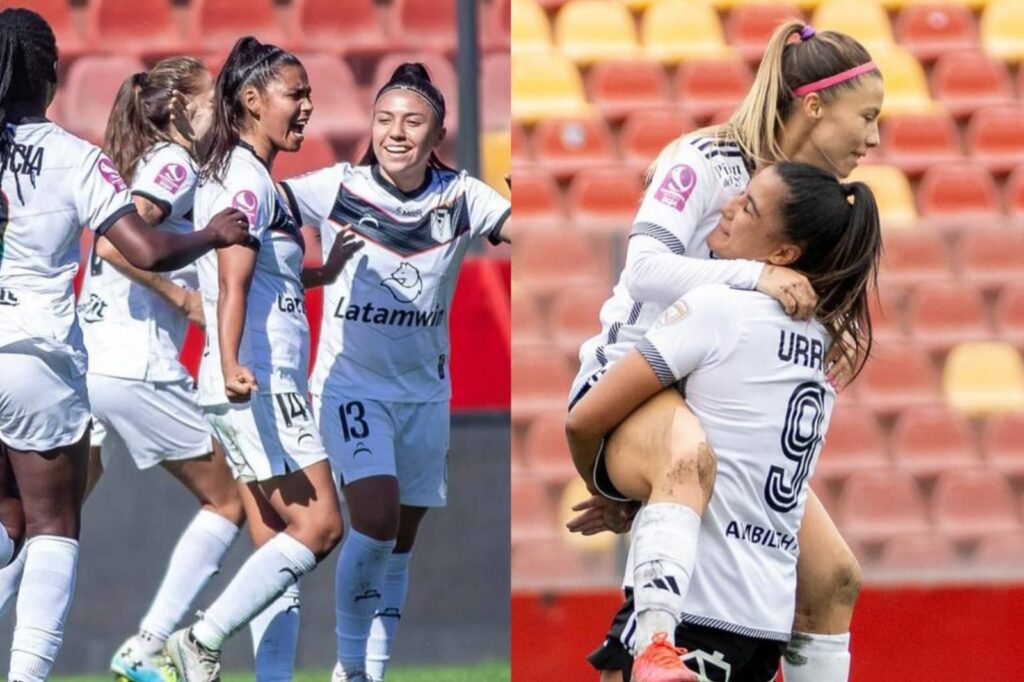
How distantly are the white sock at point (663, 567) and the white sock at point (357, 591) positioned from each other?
1.50 meters

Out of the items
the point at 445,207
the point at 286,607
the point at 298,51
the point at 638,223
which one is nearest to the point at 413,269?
the point at 445,207

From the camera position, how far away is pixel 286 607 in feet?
12.4

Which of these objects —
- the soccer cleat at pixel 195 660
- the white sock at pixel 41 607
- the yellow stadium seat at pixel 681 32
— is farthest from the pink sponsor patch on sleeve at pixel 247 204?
the yellow stadium seat at pixel 681 32

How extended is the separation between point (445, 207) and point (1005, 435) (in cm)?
205

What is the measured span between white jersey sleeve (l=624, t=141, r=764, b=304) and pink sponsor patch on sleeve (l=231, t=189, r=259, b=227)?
109 cm

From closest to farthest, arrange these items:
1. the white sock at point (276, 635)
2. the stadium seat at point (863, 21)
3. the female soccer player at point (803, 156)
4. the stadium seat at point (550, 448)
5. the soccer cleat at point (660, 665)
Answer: the soccer cleat at point (660, 665), the female soccer player at point (803, 156), the white sock at point (276, 635), the stadium seat at point (550, 448), the stadium seat at point (863, 21)

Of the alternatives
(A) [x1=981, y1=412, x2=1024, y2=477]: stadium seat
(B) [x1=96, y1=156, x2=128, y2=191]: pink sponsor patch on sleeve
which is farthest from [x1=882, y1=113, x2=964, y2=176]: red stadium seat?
(B) [x1=96, y1=156, x2=128, y2=191]: pink sponsor patch on sleeve

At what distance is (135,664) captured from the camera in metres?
3.89

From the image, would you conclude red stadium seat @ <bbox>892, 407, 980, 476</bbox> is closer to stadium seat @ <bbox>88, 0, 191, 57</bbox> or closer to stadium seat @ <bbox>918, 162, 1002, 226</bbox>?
stadium seat @ <bbox>918, 162, 1002, 226</bbox>

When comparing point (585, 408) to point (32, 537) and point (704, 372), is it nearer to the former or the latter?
point (704, 372)

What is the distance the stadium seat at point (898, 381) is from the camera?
16.8ft

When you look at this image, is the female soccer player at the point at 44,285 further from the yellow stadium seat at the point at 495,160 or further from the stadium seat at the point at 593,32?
the stadium seat at the point at 593,32


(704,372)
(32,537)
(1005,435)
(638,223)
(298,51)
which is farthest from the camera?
(1005,435)

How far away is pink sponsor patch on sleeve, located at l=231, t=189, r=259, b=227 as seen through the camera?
11.9 ft
